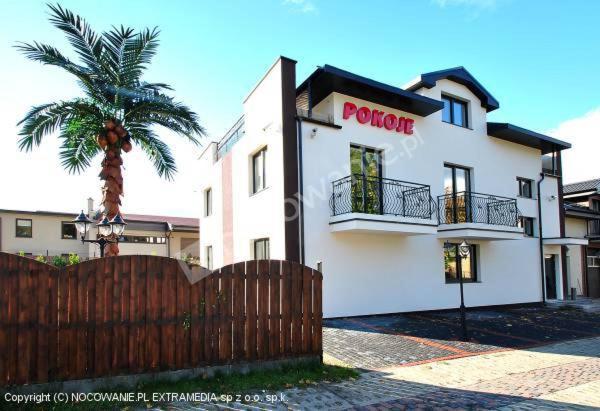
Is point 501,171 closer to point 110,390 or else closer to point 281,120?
point 281,120

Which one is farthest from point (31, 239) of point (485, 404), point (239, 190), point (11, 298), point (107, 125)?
point (485, 404)

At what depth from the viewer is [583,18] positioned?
33.9 ft

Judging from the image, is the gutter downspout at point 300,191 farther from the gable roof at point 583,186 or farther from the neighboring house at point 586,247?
the gable roof at point 583,186

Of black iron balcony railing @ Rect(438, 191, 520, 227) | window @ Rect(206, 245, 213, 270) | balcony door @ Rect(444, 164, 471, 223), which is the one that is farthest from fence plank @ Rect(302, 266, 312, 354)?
window @ Rect(206, 245, 213, 270)

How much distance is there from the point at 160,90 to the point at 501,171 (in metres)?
13.7

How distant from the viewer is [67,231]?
102 feet

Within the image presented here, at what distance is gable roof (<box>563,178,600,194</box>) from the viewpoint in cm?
2557

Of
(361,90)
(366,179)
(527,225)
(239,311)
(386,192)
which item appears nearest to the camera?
(239,311)

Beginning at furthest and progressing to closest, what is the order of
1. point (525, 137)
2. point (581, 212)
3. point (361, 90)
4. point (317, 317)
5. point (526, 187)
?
point (581, 212), point (526, 187), point (525, 137), point (361, 90), point (317, 317)

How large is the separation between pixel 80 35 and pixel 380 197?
30.9 feet

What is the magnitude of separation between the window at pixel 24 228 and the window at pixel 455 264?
29016 mm

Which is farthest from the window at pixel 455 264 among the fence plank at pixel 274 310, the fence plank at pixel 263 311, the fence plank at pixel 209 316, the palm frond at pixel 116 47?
the palm frond at pixel 116 47

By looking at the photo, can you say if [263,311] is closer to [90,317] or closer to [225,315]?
[225,315]

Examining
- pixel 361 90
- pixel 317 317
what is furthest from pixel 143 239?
pixel 317 317
